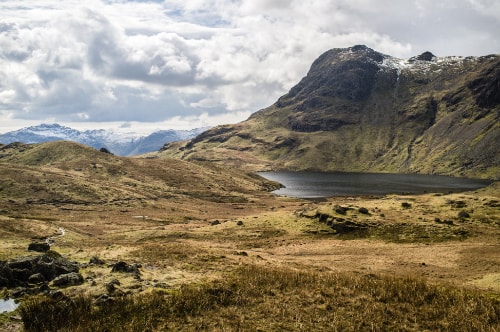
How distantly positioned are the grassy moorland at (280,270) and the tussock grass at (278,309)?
Answer: 8cm

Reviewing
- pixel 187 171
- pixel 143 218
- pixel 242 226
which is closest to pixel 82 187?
pixel 143 218

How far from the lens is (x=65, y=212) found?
353 feet

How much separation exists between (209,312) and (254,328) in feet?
11.4

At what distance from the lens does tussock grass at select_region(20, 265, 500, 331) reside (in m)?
20.5

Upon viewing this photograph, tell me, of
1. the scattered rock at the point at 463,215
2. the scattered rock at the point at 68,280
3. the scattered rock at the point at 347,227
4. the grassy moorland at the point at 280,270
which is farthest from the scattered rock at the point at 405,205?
the scattered rock at the point at 68,280

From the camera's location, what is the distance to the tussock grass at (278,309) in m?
20.5

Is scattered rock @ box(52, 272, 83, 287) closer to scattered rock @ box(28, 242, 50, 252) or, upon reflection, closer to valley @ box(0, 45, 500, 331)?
valley @ box(0, 45, 500, 331)


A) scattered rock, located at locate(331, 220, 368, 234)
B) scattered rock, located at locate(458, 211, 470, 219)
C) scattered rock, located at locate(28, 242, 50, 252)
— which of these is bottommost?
scattered rock, located at locate(331, 220, 368, 234)

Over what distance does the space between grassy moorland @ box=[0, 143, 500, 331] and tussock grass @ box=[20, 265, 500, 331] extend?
8 centimetres

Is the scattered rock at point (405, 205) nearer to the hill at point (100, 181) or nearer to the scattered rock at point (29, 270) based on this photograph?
the scattered rock at point (29, 270)

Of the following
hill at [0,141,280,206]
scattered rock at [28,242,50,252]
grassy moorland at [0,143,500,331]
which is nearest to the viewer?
grassy moorland at [0,143,500,331]

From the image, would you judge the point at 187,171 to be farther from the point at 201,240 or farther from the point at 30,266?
the point at 30,266

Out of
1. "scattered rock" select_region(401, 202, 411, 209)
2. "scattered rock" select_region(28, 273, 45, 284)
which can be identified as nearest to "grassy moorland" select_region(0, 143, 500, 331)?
"scattered rock" select_region(401, 202, 411, 209)

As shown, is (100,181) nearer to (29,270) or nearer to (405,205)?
(405,205)
